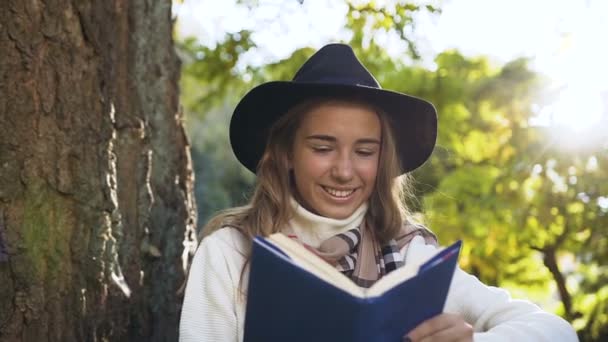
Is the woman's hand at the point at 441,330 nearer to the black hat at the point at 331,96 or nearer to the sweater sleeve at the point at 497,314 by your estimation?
the sweater sleeve at the point at 497,314

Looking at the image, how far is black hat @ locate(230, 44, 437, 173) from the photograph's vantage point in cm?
262

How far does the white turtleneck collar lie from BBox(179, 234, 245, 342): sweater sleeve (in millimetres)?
256

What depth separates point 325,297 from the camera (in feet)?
5.67

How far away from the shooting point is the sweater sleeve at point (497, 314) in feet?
7.42

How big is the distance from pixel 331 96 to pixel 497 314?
0.88 meters

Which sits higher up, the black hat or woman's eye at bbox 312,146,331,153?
the black hat

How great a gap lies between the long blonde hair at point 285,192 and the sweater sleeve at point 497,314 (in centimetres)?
→ 15

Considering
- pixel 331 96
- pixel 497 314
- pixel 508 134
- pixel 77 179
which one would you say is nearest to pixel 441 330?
pixel 497 314

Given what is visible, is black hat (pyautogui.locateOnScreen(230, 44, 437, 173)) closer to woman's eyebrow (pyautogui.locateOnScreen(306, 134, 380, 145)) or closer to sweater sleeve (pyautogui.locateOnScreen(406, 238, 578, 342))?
woman's eyebrow (pyautogui.locateOnScreen(306, 134, 380, 145))

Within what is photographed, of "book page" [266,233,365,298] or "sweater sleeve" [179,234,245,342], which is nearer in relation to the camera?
"book page" [266,233,365,298]

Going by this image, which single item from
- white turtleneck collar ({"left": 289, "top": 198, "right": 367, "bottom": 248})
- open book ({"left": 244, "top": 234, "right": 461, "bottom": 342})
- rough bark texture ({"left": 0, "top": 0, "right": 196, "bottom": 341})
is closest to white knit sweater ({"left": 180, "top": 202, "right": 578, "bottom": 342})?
white turtleneck collar ({"left": 289, "top": 198, "right": 367, "bottom": 248})

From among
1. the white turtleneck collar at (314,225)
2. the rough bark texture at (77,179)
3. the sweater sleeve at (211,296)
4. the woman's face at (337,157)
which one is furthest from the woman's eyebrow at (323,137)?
the rough bark texture at (77,179)

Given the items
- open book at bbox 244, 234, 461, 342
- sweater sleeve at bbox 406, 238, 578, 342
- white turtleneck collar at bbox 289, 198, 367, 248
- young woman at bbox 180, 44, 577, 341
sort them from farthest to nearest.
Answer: white turtleneck collar at bbox 289, 198, 367, 248 < young woman at bbox 180, 44, 577, 341 < sweater sleeve at bbox 406, 238, 578, 342 < open book at bbox 244, 234, 461, 342

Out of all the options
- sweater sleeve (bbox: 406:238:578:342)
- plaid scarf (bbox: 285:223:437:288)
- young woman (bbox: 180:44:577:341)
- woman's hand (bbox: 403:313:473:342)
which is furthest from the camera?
plaid scarf (bbox: 285:223:437:288)
